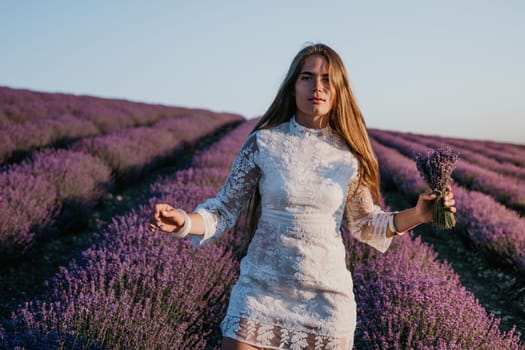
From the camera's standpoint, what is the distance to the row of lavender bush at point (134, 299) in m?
2.13

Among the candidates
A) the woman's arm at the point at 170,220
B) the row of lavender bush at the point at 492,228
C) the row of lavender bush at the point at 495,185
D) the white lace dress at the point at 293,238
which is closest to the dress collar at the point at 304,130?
the white lace dress at the point at 293,238

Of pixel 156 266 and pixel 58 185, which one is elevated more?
pixel 156 266

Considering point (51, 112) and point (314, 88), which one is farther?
point (51, 112)

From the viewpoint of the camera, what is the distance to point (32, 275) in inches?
164

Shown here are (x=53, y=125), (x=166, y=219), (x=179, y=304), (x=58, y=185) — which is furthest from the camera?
(x=53, y=125)

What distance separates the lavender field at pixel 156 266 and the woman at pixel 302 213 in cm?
83

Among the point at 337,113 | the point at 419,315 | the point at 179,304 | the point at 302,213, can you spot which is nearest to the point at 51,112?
the point at 179,304

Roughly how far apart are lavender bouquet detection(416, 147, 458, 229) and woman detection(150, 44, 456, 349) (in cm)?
3

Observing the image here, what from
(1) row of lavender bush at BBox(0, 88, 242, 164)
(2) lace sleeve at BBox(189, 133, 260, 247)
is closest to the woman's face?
(2) lace sleeve at BBox(189, 133, 260, 247)

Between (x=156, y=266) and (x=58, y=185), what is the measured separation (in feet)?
9.78

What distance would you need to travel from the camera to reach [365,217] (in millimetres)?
1799

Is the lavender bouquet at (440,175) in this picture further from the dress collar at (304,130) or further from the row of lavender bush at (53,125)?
the row of lavender bush at (53,125)

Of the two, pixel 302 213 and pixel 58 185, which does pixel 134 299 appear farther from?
pixel 58 185

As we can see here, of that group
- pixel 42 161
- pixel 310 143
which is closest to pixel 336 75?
pixel 310 143
